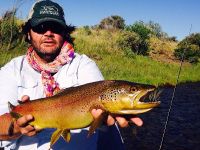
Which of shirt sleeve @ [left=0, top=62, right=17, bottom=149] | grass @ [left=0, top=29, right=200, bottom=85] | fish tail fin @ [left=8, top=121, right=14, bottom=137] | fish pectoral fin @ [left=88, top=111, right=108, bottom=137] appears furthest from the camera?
grass @ [left=0, top=29, right=200, bottom=85]

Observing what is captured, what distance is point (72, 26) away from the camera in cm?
545

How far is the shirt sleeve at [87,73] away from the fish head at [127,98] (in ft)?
3.63

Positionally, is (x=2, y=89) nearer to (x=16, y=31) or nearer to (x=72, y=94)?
(x=72, y=94)

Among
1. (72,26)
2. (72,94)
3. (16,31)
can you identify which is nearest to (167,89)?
(16,31)

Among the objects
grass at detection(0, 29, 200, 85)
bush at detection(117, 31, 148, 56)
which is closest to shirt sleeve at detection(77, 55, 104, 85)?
grass at detection(0, 29, 200, 85)

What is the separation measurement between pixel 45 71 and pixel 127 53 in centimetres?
2603

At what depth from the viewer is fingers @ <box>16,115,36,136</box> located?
3.50m

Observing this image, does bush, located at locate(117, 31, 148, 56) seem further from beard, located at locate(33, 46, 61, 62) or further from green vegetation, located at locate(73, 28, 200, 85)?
beard, located at locate(33, 46, 61, 62)

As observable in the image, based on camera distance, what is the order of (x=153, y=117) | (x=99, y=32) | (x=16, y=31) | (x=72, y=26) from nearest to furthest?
(x=72, y=26) < (x=153, y=117) < (x=16, y=31) < (x=99, y=32)

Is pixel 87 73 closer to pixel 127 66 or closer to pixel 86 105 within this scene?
pixel 86 105

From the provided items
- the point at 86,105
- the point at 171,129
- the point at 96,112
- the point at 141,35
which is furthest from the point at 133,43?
the point at 96,112

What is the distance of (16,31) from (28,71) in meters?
18.0

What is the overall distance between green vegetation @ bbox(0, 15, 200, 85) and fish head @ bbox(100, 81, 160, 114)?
12.3m

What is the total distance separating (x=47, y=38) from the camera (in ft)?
14.1
